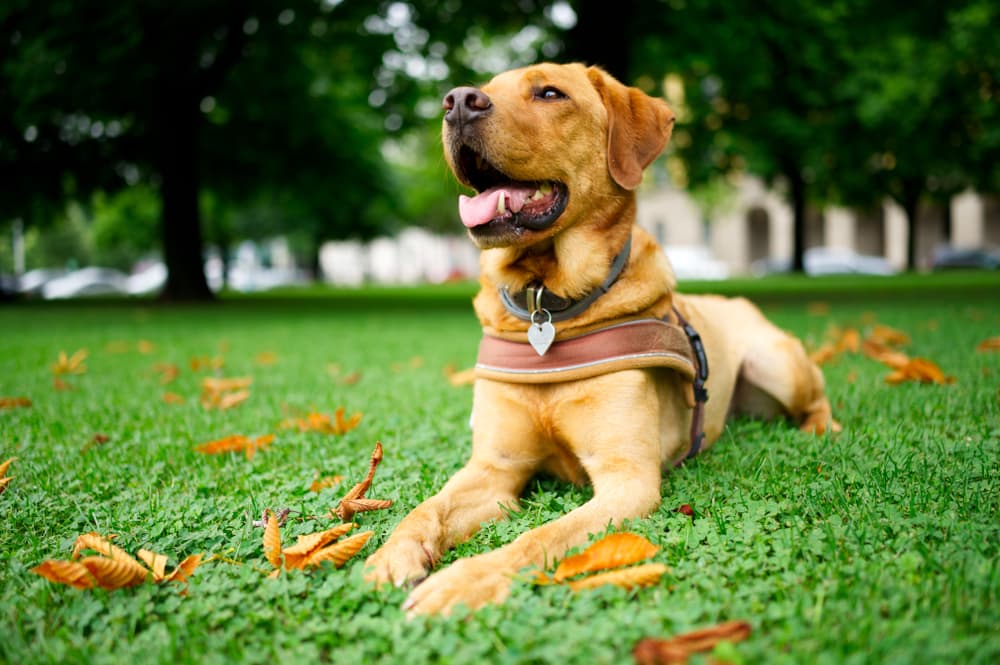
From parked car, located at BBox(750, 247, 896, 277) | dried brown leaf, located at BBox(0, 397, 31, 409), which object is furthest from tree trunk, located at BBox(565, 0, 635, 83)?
parked car, located at BBox(750, 247, 896, 277)

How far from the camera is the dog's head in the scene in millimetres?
2967

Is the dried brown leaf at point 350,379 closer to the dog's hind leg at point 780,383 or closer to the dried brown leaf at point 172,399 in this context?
the dried brown leaf at point 172,399

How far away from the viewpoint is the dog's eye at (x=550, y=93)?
3.23 meters

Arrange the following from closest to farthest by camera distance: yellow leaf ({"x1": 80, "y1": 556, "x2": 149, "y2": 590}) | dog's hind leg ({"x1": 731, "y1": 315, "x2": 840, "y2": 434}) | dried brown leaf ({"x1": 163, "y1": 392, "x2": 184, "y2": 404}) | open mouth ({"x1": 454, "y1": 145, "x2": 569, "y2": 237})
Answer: yellow leaf ({"x1": 80, "y1": 556, "x2": 149, "y2": 590}) → open mouth ({"x1": 454, "y1": 145, "x2": 569, "y2": 237}) → dog's hind leg ({"x1": 731, "y1": 315, "x2": 840, "y2": 434}) → dried brown leaf ({"x1": 163, "y1": 392, "x2": 184, "y2": 404})

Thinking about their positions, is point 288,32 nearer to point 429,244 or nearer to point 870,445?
point 870,445

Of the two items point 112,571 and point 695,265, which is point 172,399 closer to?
point 112,571

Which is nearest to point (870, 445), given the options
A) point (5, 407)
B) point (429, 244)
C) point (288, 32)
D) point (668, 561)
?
point (668, 561)

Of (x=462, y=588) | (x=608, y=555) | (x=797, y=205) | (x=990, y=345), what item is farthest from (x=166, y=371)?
(x=797, y=205)

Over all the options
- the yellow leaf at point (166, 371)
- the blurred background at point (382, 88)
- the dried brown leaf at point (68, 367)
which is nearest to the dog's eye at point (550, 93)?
the yellow leaf at point (166, 371)

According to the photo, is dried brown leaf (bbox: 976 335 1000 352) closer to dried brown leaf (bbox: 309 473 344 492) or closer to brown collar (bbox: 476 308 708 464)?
brown collar (bbox: 476 308 708 464)

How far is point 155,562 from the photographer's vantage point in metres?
2.28

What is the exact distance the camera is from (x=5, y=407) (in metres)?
5.14

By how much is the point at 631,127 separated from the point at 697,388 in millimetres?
1169

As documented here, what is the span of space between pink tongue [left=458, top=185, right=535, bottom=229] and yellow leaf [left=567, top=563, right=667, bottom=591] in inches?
57.7
